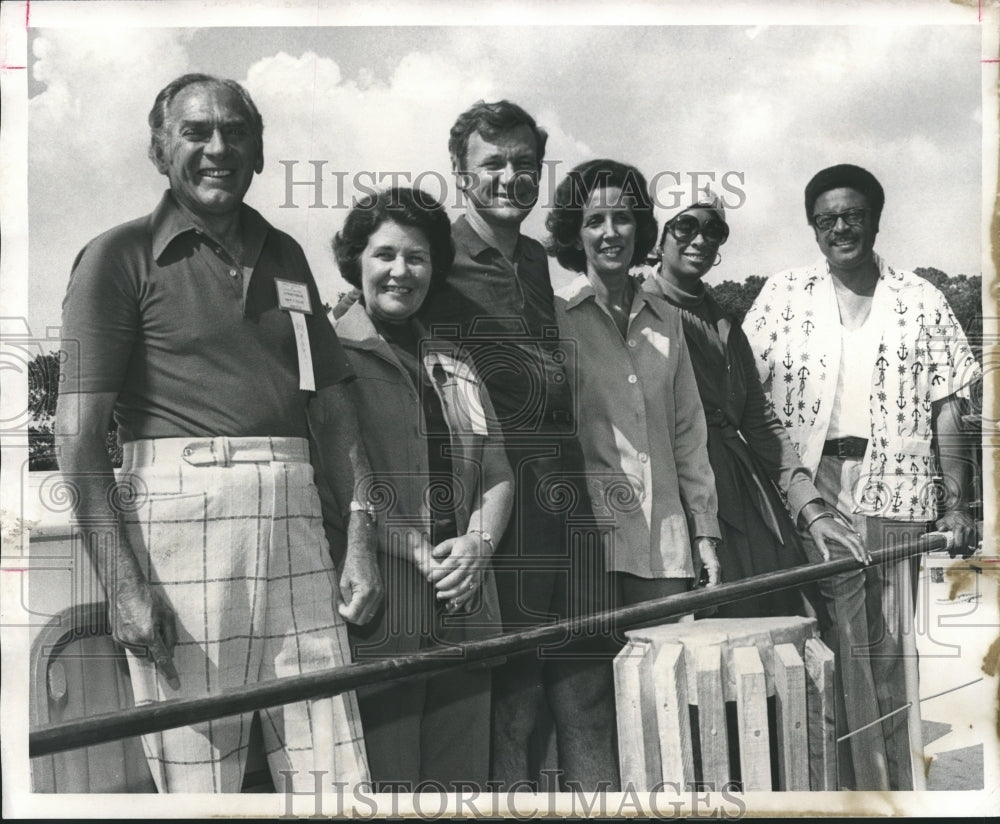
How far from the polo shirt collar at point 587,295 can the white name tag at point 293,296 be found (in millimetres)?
995

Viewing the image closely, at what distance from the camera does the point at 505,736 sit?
182 inches

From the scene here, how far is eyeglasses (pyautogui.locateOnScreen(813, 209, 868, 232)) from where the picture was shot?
4906mm

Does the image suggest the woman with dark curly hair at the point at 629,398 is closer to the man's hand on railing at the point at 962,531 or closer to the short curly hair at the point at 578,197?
the short curly hair at the point at 578,197

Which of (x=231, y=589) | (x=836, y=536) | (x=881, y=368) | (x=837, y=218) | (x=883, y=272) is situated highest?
(x=837, y=218)

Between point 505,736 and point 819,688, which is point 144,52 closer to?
point 505,736

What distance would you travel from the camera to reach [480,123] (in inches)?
184

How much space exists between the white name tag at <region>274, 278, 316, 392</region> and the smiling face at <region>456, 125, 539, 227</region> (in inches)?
29.4

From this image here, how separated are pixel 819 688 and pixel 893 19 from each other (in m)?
2.66

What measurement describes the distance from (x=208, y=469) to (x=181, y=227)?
2.94ft

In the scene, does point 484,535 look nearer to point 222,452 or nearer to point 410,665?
point 410,665

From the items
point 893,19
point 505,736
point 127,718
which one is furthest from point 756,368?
point 127,718

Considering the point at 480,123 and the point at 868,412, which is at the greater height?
the point at 480,123

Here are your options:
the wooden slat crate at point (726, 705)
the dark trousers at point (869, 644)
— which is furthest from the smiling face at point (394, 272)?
the dark trousers at point (869, 644)

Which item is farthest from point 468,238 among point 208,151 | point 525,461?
point 208,151
